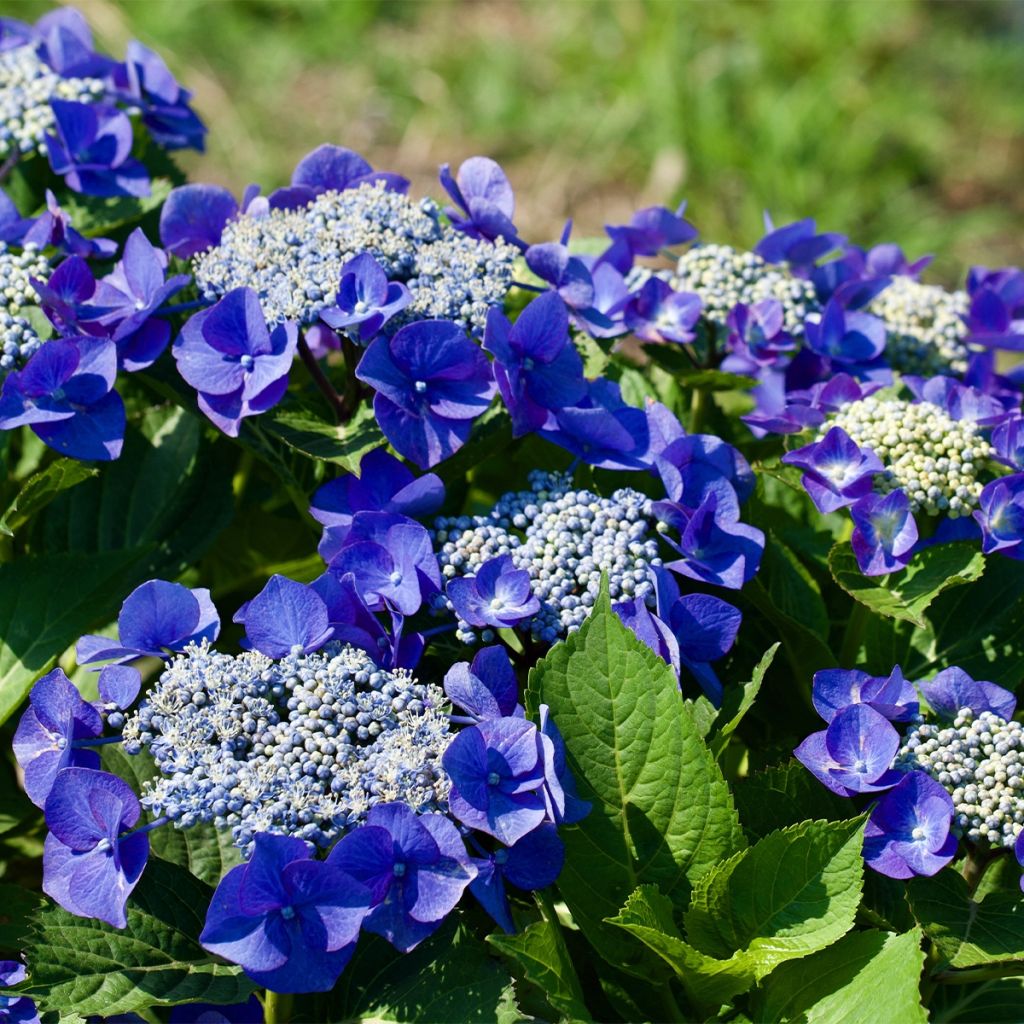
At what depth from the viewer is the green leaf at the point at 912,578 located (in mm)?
1465

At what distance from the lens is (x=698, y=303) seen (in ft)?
5.83

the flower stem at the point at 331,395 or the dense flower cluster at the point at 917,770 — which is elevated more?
the flower stem at the point at 331,395

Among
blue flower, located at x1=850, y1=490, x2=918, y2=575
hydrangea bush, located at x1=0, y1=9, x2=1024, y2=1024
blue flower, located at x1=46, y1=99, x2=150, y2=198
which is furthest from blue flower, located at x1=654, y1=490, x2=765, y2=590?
blue flower, located at x1=46, y1=99, x2=150, y2=198

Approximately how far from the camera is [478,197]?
5.59ft

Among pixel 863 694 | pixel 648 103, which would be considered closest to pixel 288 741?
pixel 863 694

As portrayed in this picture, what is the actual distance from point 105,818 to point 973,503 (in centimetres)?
99

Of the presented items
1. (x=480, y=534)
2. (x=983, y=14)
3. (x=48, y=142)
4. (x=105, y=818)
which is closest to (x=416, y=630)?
(x=480, y=534)

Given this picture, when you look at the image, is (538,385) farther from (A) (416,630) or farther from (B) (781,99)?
(B) (781,99)

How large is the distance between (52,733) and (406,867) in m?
0.39

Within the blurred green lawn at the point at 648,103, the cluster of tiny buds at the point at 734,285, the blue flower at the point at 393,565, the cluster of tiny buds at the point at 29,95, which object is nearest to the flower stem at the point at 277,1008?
the blue flower at the point at 393,565

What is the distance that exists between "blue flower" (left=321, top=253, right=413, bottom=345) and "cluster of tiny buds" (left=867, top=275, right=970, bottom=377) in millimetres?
838

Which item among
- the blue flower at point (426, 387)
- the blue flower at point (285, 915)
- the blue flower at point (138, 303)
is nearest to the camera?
the blue flower at point (285, 915)

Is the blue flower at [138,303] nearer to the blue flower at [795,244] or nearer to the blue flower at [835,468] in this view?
the blue flower at [835,468]

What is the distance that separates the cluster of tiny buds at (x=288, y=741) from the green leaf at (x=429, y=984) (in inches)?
6.6
